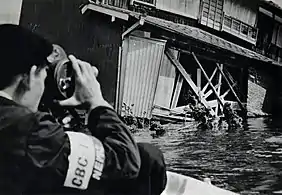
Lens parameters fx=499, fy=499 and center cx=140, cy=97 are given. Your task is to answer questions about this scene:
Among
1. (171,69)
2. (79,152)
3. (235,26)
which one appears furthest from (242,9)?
(79,152)

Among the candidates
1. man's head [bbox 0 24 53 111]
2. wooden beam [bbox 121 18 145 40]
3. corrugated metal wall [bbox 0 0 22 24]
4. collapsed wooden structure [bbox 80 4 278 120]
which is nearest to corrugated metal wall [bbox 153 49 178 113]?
collapsed wooden structure [bbox 80 4 278 120]

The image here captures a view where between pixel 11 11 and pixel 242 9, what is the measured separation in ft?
2.67

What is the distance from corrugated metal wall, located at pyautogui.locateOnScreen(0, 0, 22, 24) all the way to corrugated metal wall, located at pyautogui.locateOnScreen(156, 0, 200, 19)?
0.48 meters

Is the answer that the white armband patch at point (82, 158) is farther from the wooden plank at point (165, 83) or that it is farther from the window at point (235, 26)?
the window at point (235, 26)

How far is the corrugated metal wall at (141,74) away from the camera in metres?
1.72

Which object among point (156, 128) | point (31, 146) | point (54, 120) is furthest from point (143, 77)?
point (31, 146)

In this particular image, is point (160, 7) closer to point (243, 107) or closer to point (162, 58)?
point (162, 58)

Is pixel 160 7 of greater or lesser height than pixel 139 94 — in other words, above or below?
above

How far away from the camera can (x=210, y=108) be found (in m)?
1.79

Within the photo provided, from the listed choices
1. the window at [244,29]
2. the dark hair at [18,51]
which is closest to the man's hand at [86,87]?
the dark hair at [18,51]

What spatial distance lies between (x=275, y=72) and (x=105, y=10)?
686 millimetres

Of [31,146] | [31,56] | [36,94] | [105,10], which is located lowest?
[31,146]

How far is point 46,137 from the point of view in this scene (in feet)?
5.30

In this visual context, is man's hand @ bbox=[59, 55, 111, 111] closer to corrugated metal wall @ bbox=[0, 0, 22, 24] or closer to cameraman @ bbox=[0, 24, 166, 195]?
cameraman @ bbox=[0, 24, 166, 195]
